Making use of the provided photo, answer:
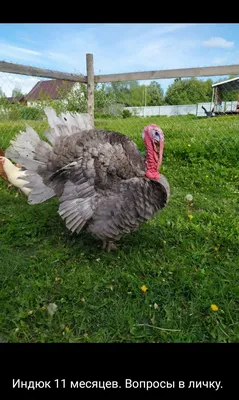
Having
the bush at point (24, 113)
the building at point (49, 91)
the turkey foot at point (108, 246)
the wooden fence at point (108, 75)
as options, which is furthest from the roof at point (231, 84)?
the turkey foot at point (108, 246)

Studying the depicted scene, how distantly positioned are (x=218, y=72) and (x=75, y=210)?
389 cm

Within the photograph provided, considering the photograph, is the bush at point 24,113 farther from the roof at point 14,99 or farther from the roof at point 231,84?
the roof at point 231,84

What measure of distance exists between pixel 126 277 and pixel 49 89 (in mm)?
5137

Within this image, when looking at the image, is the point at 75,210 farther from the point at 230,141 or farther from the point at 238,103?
the point at 238,103

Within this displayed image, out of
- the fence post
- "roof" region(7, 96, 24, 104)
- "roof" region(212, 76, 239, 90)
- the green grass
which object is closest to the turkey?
the green grass

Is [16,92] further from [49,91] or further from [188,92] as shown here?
[188,92]

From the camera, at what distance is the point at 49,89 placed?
639cm

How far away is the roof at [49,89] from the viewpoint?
6012 millimetres

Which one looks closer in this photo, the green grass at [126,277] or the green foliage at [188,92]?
the green grass at [126,277]

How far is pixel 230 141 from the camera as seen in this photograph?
5.77m

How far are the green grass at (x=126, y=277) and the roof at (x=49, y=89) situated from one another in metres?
2.80

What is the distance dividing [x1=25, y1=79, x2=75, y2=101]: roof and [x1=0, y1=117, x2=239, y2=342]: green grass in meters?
2.80

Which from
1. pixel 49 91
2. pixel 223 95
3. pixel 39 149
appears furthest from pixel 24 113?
pixel 223 95

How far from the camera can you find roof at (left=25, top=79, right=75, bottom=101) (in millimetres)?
6012
